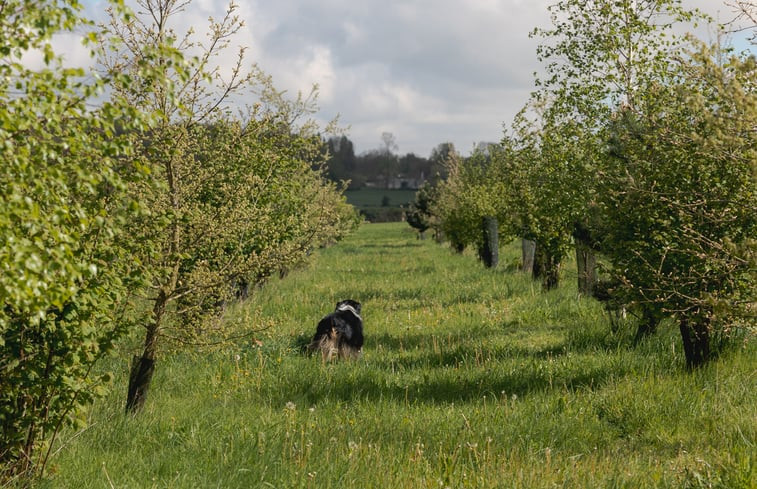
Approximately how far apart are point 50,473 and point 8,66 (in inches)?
122

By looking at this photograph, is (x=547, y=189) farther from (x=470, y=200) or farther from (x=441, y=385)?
(x=470, y=200)

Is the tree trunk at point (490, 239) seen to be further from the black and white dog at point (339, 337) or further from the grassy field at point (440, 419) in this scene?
the black and white dog at point (339, 337)

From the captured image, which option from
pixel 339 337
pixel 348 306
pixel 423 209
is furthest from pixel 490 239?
pixel 423 209

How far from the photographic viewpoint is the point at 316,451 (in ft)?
19.3

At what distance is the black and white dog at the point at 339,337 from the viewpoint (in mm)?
10164

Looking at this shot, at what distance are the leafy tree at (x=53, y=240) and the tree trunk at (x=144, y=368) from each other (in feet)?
2.86

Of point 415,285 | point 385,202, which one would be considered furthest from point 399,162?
point 415,285

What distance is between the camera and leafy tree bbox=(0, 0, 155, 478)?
10.8 ft

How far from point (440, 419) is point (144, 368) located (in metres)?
3.27

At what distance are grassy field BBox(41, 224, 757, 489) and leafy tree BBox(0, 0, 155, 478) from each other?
1.85 feet

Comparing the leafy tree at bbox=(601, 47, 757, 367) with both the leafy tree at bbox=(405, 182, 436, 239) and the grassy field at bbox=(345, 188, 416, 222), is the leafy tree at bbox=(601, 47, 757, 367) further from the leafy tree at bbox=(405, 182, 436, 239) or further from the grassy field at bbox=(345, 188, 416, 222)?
the grassy field at bbox=(345, 188, 416, 222)

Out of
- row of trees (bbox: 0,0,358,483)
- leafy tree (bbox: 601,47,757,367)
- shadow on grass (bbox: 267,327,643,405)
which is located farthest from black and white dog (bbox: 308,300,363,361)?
leafy tree (bbox: 601,47,757,367)

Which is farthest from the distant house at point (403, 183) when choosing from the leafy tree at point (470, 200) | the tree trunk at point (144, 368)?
the tree trunk at point (144, 368)

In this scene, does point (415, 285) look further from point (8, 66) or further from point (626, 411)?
point (8, 66)
